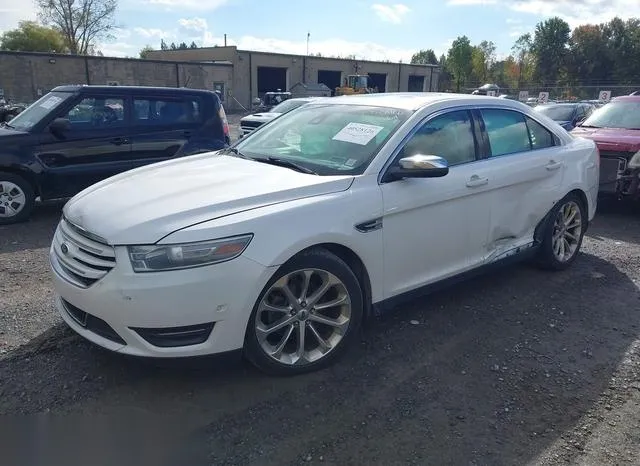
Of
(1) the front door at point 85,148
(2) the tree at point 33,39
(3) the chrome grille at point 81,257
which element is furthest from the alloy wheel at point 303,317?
(2) the tree at point 33,39

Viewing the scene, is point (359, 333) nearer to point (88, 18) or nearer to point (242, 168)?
point (242, 168)

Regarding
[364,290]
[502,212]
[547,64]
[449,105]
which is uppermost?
[547,64]

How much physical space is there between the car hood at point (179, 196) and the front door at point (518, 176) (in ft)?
5.26

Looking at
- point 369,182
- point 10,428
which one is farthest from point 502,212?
point 10,428

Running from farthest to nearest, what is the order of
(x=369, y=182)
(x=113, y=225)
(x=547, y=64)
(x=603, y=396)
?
1. (x=547, y=64)
2. (x=369, y=182)
3. (x=603, y=396)
4. (x=113, y=225)

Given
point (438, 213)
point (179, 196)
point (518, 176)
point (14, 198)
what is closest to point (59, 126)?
point (14, 198)

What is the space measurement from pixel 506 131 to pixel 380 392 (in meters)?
2.66

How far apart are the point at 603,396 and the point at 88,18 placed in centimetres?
6869

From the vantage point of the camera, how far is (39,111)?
707 cm

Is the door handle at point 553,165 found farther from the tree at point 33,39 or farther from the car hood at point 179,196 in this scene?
the tree at point 33,39

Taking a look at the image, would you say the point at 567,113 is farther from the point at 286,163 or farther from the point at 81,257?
the point at 81,257

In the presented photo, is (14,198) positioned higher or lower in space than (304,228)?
lower

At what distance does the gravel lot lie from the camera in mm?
2609

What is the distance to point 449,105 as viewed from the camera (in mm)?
4062
